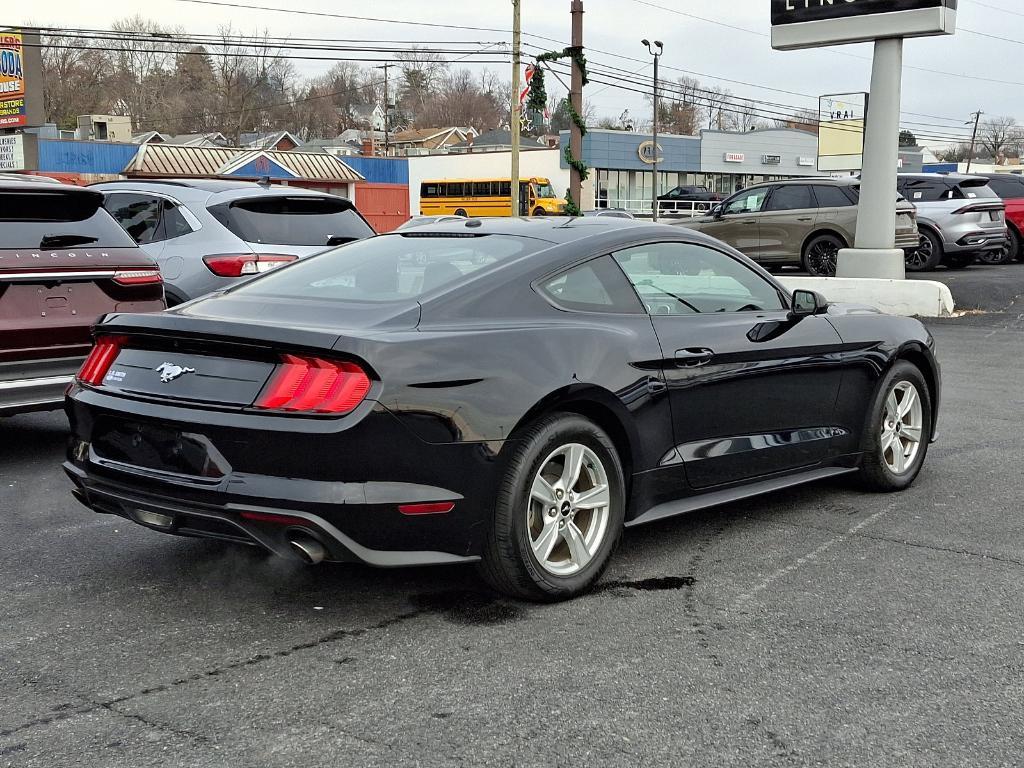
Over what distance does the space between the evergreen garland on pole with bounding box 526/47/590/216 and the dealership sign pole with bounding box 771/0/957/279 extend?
43.2ft

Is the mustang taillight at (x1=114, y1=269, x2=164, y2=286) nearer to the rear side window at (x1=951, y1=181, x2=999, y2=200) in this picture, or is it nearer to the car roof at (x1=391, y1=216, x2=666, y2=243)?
the car roof at (x1=391, y1=216, x2=666, y2=243)

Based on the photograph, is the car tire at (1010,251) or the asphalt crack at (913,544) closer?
the asphalt crack at (913,544)

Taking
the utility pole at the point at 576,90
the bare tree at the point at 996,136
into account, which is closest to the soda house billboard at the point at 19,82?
the utility pole at the point at 576,90

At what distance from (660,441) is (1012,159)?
155458 mm

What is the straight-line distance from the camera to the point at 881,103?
15.0 m

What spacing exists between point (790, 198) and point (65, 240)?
14.5 m

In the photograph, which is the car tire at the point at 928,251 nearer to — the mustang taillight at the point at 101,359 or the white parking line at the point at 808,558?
the white parking line at the point at 808,558

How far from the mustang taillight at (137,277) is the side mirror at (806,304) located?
12.9 ft

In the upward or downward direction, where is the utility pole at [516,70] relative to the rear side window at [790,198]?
upward

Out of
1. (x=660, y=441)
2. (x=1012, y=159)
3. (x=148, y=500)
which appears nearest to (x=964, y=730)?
(x=660, y=441)

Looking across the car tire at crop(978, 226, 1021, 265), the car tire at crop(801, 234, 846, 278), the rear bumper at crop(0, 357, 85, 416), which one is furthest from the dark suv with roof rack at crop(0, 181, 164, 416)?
the car tire at crop(978, 226, 1021, 265)

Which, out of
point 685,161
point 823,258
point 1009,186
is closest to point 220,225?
point 823,258

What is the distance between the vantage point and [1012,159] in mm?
143250

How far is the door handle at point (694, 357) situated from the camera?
15.0 feet
